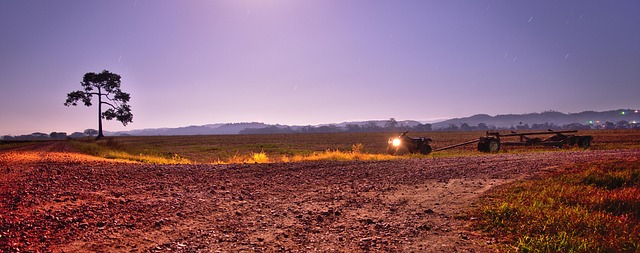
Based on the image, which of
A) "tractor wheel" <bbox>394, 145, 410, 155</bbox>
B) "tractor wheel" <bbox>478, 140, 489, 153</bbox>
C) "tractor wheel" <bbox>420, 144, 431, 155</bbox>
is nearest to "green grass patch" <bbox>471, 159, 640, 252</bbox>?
"tractor wheel" <bbox>420, 144, 431, 155</bbox>

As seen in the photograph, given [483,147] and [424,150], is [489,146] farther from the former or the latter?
[424,150]

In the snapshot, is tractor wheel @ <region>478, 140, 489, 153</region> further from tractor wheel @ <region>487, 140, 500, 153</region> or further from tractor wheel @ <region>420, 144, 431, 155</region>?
tractor wheel @ <region>420, 144, 431, 155</region>

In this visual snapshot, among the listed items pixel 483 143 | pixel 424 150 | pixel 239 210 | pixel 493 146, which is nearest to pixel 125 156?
pixel 239 210

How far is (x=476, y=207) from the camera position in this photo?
6.42m

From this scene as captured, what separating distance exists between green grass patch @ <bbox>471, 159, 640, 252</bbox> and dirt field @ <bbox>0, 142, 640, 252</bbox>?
1.65 ft

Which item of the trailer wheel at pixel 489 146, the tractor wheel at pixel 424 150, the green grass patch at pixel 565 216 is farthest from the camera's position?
the trailer wheel at pixel 489 146

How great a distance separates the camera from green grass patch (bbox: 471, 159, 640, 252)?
442 centimetres

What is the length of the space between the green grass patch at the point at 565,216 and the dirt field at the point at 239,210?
19.8 inches

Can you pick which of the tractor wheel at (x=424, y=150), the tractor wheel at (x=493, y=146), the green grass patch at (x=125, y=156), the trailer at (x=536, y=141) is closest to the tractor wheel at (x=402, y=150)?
the tractor wheel at (x=424, y=150)

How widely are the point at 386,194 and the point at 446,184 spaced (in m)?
2.04

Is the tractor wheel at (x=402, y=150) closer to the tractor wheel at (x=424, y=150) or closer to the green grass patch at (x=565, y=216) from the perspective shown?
the tractor wheel at (x=424, y=150)

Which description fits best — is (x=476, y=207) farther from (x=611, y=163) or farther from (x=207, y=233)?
(x=611, y=163)

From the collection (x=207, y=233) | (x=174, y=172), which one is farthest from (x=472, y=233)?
(x=174, y=172)

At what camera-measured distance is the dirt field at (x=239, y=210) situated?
4.79 m
